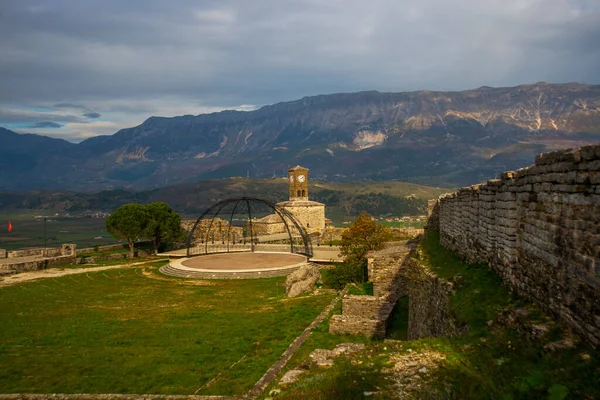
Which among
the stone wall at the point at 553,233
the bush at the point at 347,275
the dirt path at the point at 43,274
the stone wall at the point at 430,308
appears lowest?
the dirt path at the point at 43,274

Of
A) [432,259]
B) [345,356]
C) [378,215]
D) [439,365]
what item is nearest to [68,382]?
[345,356]

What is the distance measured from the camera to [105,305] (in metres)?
23.8

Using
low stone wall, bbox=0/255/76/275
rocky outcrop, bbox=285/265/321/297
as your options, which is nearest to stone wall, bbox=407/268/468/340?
rocky outcrop, bbox=285/265/321/297

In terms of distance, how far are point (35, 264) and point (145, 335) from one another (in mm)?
25426

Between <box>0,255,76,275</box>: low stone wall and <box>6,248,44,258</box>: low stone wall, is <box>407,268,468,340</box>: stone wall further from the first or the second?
<box>6,248,44,258</box>: low stone wall

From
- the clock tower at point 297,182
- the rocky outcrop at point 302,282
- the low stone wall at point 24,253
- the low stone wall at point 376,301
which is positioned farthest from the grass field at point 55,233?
the low stone wall at point 376,301

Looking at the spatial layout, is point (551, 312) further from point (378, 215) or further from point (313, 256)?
point (378, 215)

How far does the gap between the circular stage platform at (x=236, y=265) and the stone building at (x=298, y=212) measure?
16.5m

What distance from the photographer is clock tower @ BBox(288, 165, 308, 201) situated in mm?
66250

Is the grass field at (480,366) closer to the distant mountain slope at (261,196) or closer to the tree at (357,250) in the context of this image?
the tree at (357,250)

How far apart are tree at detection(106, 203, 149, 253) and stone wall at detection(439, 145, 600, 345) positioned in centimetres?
3957

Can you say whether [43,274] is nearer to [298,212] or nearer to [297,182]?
[298,212]

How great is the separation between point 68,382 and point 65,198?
204 metres

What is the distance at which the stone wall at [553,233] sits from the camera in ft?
18.1
